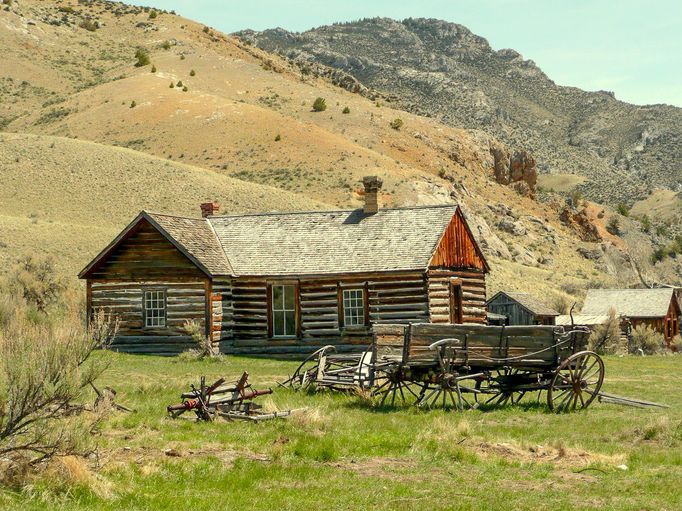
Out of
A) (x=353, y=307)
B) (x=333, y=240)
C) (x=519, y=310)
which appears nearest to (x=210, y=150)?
(x=519, y=310)

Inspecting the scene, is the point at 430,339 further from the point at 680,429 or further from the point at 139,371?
the point at 139,371

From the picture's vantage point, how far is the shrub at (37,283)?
3269cm

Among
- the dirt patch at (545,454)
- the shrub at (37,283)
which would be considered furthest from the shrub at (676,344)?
the dirt patch at (545,454)

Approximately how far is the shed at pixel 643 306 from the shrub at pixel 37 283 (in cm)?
2540

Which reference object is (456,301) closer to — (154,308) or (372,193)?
(372,193)

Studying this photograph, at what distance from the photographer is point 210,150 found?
7000cm

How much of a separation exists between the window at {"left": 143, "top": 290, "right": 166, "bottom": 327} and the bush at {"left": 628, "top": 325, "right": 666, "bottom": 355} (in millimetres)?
21961

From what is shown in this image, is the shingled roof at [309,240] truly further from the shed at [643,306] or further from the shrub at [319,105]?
the shrub at [319,105]

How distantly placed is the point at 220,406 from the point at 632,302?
112ft

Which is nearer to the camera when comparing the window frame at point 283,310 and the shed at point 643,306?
the window frame at point 283,310

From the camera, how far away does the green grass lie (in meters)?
8.77

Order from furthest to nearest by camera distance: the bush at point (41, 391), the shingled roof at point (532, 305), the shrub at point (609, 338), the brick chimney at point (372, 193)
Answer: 1. the shingled roof at point (532, 305)
2. the shrub at point (609, 338)
3. the brick chimney at point (372, 193)
4. the bush at point (41, 391)

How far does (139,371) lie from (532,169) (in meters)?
67.9

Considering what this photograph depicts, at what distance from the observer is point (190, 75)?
3570 inches
